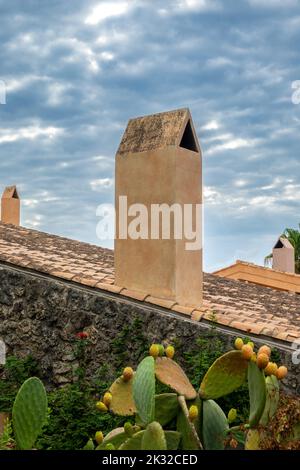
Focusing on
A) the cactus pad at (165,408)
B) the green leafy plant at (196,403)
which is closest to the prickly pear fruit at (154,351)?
the green leafy plant at (196,403)

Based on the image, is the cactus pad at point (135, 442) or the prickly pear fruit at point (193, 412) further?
the prickly pear fruit at point (193, 412)

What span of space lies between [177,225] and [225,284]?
249 inches

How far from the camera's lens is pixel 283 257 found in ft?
71.2

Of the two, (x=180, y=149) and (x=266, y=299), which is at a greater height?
(x=180, y=149)

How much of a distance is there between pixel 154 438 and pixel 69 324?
11.6 feet

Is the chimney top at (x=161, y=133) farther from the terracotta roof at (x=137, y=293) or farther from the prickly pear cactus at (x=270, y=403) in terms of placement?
the prickly pear cactus at (x=270, y=403)

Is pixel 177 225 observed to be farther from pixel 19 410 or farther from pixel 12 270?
pixel 19 410

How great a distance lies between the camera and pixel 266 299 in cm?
1295

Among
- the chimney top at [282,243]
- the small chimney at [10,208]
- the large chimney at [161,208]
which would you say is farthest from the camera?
the chimney top at [282,243]

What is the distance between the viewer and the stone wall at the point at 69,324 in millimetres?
7559

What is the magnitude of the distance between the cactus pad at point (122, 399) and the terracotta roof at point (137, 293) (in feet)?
5.55

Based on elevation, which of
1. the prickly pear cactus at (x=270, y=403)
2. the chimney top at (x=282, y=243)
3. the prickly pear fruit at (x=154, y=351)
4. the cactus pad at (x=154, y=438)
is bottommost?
the cactus pad at (x=154, y=438)

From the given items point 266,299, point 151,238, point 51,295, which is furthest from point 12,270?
point 266,299
